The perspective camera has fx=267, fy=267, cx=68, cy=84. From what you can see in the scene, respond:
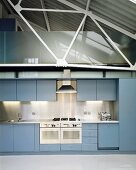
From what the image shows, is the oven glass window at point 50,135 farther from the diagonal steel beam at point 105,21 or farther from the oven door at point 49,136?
the diagonal steel beam at point 105,21

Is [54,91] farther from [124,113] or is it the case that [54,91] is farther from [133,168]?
[133,168]

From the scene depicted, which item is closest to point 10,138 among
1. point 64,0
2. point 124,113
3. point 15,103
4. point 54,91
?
point 15,103

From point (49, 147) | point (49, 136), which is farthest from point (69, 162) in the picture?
point (49, 136)

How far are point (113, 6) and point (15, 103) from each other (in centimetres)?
395

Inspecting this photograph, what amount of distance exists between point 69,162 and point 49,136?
113cm

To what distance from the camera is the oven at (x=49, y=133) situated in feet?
23.4

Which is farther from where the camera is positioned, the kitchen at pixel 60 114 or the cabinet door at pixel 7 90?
the cabinet door at pixel 7 90

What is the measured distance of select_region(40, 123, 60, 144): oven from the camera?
7.14 metres

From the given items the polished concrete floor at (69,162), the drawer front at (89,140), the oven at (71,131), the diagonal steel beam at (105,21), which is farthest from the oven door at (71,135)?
the diagonal steel beam at (105,21)

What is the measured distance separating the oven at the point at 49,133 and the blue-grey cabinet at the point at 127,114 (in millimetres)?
1700

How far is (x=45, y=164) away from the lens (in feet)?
20.0

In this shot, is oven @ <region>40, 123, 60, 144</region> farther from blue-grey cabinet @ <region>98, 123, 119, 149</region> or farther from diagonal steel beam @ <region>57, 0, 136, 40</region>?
diagonal steel beam @ <region>57, 0, 136, 40</region>

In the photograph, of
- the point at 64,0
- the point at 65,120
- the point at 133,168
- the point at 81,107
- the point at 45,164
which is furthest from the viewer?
the point at 81,107

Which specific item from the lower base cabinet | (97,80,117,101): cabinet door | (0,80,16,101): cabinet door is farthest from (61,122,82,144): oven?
(0,80,16,101): cabinet door
